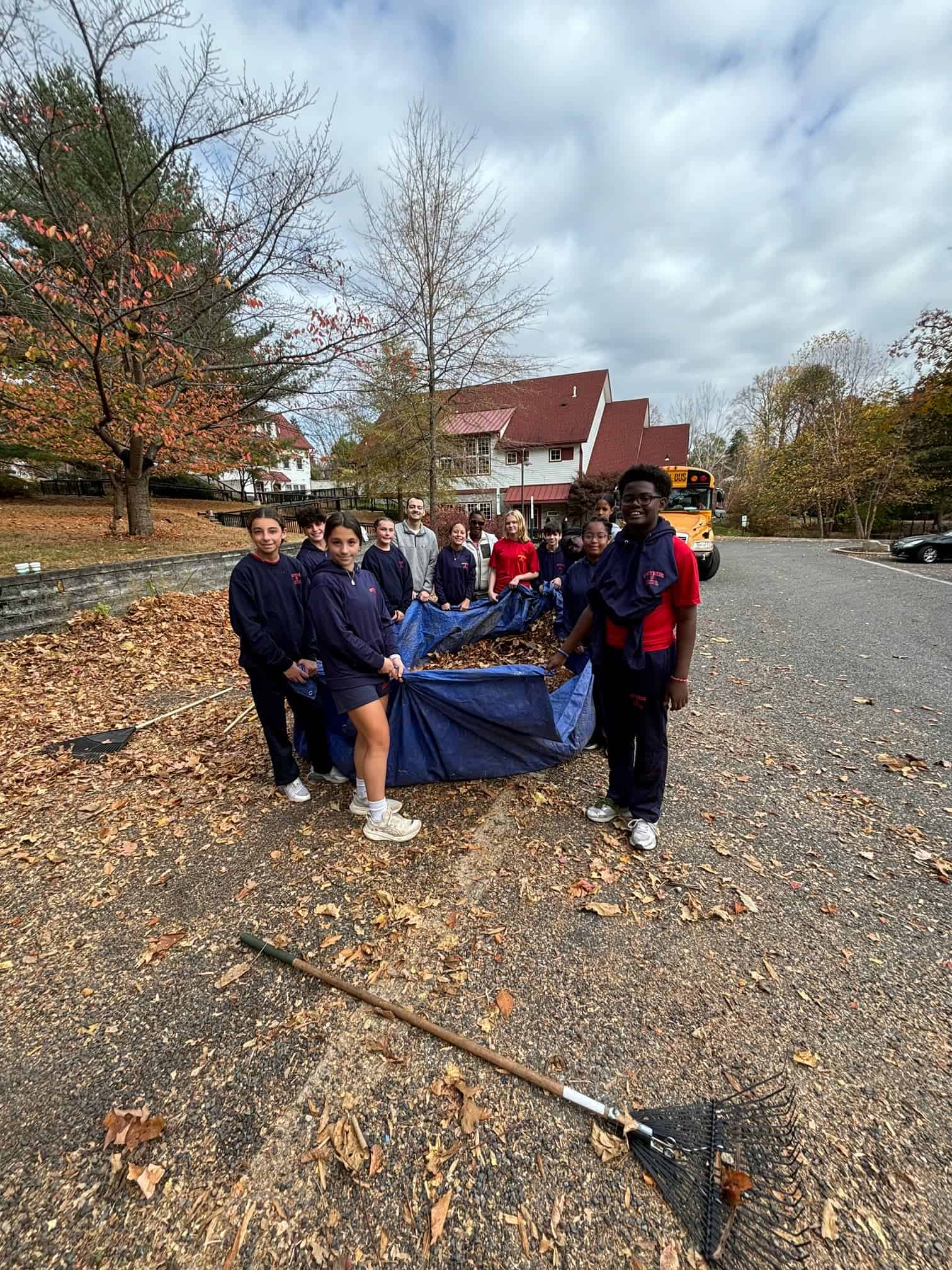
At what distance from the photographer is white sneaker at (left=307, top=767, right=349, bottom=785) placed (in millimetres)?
3510

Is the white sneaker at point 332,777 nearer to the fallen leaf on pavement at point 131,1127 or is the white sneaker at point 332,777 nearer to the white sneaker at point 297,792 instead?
the white sneaker at point 297,792

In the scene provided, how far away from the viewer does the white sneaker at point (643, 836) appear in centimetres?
274

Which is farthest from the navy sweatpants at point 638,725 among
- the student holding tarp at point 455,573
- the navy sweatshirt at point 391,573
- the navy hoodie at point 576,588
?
the student holding tarp at point 455,573

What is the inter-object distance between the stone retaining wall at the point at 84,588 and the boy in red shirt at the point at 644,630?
652 centimetres

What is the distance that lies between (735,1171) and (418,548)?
497cm

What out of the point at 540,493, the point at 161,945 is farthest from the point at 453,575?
the point at 540,493

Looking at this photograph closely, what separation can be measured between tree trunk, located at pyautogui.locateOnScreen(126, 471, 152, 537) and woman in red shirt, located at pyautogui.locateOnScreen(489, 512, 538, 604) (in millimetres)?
8784

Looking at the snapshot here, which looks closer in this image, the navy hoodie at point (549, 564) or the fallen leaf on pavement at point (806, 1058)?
the fallen leaf on pavement at point (806, 1058)

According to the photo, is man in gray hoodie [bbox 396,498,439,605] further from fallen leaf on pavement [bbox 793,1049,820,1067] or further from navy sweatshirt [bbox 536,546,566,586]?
fallen leaf on pavement [bbox 793,1049,820,1067]

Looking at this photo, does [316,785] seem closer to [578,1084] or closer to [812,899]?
[578,1084]

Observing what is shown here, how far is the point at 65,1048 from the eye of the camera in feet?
6.14

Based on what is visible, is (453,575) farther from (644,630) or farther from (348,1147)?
(348,1147)

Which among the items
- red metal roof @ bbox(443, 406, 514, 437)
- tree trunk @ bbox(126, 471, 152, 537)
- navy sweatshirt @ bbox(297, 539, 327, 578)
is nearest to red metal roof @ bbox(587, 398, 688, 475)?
red metal roof @ bbox(443, 406, 514, 437)

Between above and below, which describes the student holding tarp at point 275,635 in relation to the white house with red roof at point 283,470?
below
